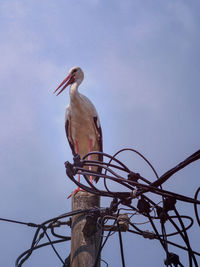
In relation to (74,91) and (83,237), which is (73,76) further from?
(83,237)

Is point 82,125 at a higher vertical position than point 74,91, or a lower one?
lower

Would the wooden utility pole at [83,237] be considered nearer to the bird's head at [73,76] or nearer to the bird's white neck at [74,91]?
the bird's white neck at [74,91]

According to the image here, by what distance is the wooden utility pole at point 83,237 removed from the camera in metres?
2.61

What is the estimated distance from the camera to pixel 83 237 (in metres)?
2.70

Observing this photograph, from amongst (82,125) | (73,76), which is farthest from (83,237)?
(73,76)

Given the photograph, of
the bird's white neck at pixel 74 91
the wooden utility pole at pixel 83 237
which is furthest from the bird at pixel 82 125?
the wooden utility pole at pixel 83 237

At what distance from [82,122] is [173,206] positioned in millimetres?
4526

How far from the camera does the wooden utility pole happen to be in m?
2.61

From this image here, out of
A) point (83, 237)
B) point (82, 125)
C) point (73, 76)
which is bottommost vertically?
point (83, 237)

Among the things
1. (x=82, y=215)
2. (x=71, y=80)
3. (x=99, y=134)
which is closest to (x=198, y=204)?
(x=82, y=215)

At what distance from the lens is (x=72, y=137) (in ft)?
22.1

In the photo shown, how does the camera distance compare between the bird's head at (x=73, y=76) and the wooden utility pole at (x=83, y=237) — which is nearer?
the wooden utility pole at (x=83, y=237)

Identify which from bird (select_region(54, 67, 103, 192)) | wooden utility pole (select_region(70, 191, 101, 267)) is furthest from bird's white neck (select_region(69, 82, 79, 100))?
wooden utility pole (select_region(70, 191, 101, 267))

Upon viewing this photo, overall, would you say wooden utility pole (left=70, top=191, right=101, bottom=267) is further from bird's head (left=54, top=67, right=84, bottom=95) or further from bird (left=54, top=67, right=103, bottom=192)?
bird's head (left=54, top=67, right=84, bottom=95)
